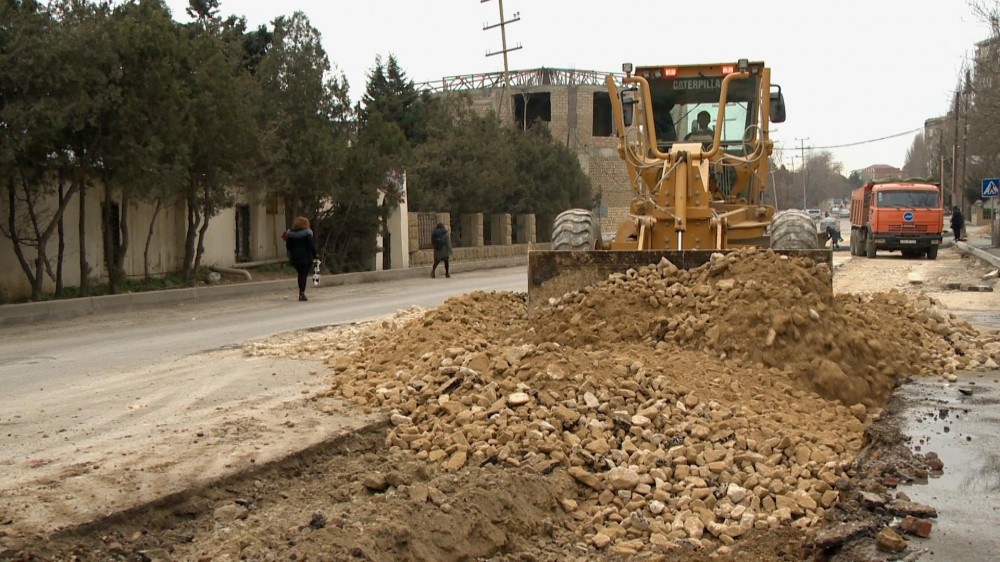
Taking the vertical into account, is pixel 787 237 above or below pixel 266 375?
above

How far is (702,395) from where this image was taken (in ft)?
22.8

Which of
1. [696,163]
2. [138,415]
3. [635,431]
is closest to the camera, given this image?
[635,431]

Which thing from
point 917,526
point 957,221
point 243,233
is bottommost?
point 917,526

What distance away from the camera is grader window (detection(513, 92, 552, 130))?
61656 mm

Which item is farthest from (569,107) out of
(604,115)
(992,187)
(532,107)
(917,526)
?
(917,526)

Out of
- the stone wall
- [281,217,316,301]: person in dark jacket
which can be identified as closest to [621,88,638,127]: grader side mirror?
[281,217,316,301]: person in dark jacket

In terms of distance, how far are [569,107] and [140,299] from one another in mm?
45176

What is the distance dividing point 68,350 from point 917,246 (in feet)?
93.9

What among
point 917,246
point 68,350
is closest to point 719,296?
point 68,350

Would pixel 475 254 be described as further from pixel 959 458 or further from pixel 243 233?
pixel 959 458

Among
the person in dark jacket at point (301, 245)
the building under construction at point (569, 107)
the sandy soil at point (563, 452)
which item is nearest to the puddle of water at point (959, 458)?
the sandy soil at point (563, 452)

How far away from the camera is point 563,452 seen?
5.98m

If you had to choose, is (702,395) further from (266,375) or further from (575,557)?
(266,375)

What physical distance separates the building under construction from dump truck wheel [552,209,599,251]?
48265mm
